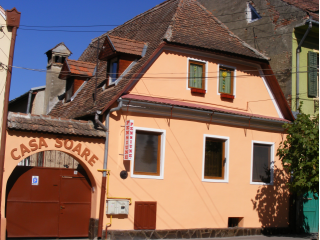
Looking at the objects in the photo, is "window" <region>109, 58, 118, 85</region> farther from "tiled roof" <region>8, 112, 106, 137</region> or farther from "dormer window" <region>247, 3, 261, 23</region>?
"dormer window" <region>247, 3, 261, 23</region>

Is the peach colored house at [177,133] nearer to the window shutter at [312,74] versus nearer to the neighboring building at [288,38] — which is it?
the neighboring building at [288,38]

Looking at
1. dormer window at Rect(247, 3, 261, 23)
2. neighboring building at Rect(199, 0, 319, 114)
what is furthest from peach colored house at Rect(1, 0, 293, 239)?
dormer window at Rect(247, 3, 261, 23)

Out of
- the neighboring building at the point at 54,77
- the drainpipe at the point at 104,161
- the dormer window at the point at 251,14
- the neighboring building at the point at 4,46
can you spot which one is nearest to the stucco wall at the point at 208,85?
the drainpipe at the point at 104,161

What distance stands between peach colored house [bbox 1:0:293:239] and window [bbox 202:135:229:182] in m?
0.04

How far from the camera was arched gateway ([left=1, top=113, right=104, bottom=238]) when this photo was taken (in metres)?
11.8

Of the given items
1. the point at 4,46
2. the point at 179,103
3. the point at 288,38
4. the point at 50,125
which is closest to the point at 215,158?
the point at 179,103

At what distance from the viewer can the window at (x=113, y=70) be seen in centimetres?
1478

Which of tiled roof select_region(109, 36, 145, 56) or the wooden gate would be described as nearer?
the wooden gate

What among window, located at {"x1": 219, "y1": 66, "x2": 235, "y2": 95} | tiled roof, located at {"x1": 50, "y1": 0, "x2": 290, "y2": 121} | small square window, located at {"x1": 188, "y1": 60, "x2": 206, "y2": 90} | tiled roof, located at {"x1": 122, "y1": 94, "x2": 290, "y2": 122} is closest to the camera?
tiled roof, located at {"x1": 122, "y1": 94, "x2": 290, "y2": 122}

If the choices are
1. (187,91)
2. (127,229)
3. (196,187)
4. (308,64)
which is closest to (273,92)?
Result: (308,64)

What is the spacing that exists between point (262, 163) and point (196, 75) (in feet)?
14.2

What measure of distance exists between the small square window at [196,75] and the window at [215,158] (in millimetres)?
1861

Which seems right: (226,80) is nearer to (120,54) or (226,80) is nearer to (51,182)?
(120,54)

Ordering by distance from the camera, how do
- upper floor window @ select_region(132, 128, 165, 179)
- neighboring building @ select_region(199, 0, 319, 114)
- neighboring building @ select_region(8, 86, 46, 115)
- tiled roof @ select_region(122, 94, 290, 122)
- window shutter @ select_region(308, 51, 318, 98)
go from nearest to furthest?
tiled roof @ select_region(122, 94, 290, 122) → upper floor window @ select_region(132, 128, 165, 179) → neighboring building @ select_region(199, 0, 319, 114) → window shutter @ select_region(308, 51, 318, 98) → neighboring building @ select_region(8, 86, 46, 115)
